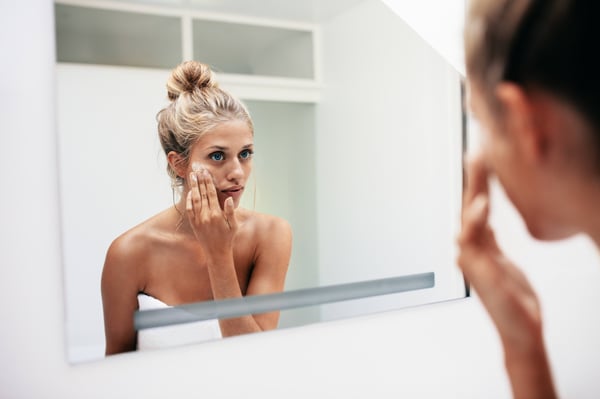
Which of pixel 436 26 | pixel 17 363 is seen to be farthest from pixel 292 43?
pixel 17 363

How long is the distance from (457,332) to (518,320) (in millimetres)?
598

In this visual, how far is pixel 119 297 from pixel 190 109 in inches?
22.4

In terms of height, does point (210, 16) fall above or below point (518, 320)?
above

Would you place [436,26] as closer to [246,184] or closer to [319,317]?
[246,184]

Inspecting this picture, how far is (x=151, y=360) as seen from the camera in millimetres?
1654

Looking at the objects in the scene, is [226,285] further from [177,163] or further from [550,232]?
[550,232]

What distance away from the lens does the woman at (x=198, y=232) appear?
162 centimetres

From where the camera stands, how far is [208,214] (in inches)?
68.3

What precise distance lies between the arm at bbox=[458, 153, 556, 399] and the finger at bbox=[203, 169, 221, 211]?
2.42ft

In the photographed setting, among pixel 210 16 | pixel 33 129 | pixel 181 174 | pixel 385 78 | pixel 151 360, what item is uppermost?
pixel 210 16

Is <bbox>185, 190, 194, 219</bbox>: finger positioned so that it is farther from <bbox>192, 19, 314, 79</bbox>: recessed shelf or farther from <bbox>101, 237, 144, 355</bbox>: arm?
<bbox>192, 19, 314, 79</bbox>: recessed shelf

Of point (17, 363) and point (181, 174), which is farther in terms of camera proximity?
point (181, 174)

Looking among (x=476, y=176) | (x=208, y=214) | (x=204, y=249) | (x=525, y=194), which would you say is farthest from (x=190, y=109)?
(x=525, y=194)

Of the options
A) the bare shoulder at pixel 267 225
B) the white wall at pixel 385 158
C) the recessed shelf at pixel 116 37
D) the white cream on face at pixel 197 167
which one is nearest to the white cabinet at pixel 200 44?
the recessed shelf at pixel 116 37
